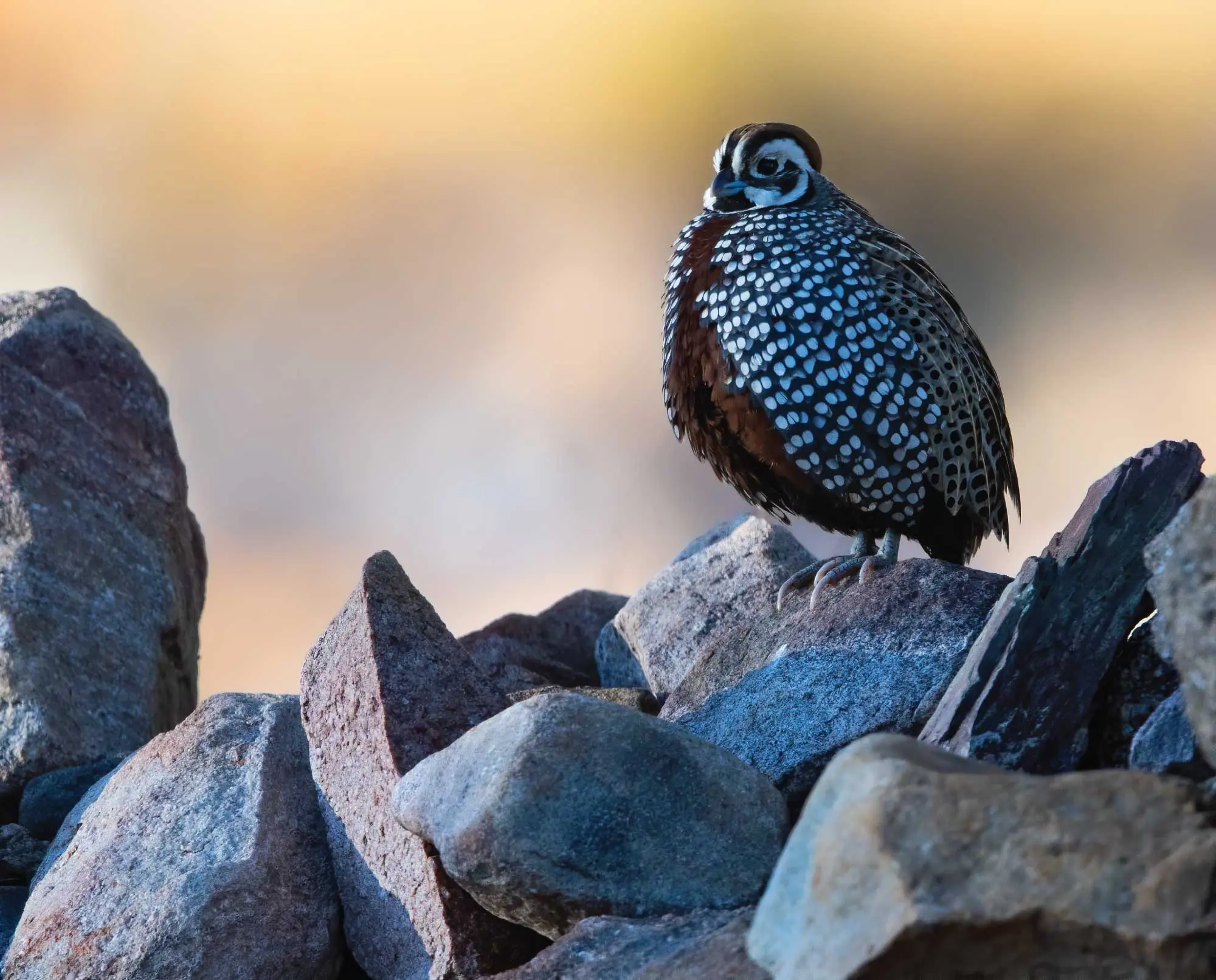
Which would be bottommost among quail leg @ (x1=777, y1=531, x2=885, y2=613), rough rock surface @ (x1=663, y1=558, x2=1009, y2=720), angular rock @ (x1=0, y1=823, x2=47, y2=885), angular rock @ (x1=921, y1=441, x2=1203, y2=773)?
angular rock @ (x1=921, y1=441, x2=1203, y2=773)

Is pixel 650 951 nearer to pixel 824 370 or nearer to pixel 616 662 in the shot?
pixel 824 370

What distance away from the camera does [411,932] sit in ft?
11.3

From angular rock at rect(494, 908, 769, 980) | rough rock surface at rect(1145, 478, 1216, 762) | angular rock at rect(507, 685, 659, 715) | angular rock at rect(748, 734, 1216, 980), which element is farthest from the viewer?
angular rock at rect(507, 685, 659, 715)

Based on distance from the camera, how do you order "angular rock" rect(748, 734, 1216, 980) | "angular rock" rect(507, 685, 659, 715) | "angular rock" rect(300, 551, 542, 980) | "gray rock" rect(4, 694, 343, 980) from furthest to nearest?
1. "angular rock" rect(507, 685, 659, 715)
2. "gray rock" rect(4, 694, 343, 980)
3. "angular rock" rect(300, 551, 542, 980)
4. "angular rock" rect(748, 734, 1216, 980)

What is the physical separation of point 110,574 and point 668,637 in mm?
2141

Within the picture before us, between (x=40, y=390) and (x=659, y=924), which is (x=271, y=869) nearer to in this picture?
(x=659, y=924)

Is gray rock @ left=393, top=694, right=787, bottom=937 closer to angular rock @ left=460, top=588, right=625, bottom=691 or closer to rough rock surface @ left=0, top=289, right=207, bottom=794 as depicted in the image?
angular rock @ left=460, top=588, right=625, bottom=691

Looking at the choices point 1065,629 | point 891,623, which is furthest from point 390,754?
point 1065,629

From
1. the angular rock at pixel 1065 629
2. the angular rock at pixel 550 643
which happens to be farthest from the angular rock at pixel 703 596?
the angular rock at pixel 1065 629

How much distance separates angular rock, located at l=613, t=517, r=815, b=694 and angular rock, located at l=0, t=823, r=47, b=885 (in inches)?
88.5

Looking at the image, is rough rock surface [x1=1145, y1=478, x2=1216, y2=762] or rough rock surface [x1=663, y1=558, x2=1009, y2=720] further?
rough rock surface [x1=663, y1=558, x2=1009, y2=720]

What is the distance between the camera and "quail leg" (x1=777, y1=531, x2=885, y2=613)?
15.4 feet

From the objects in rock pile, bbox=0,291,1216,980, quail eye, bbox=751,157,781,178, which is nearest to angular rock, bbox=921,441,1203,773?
rock pile, bbox=0,291,1216,980

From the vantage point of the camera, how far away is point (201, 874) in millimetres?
3641
